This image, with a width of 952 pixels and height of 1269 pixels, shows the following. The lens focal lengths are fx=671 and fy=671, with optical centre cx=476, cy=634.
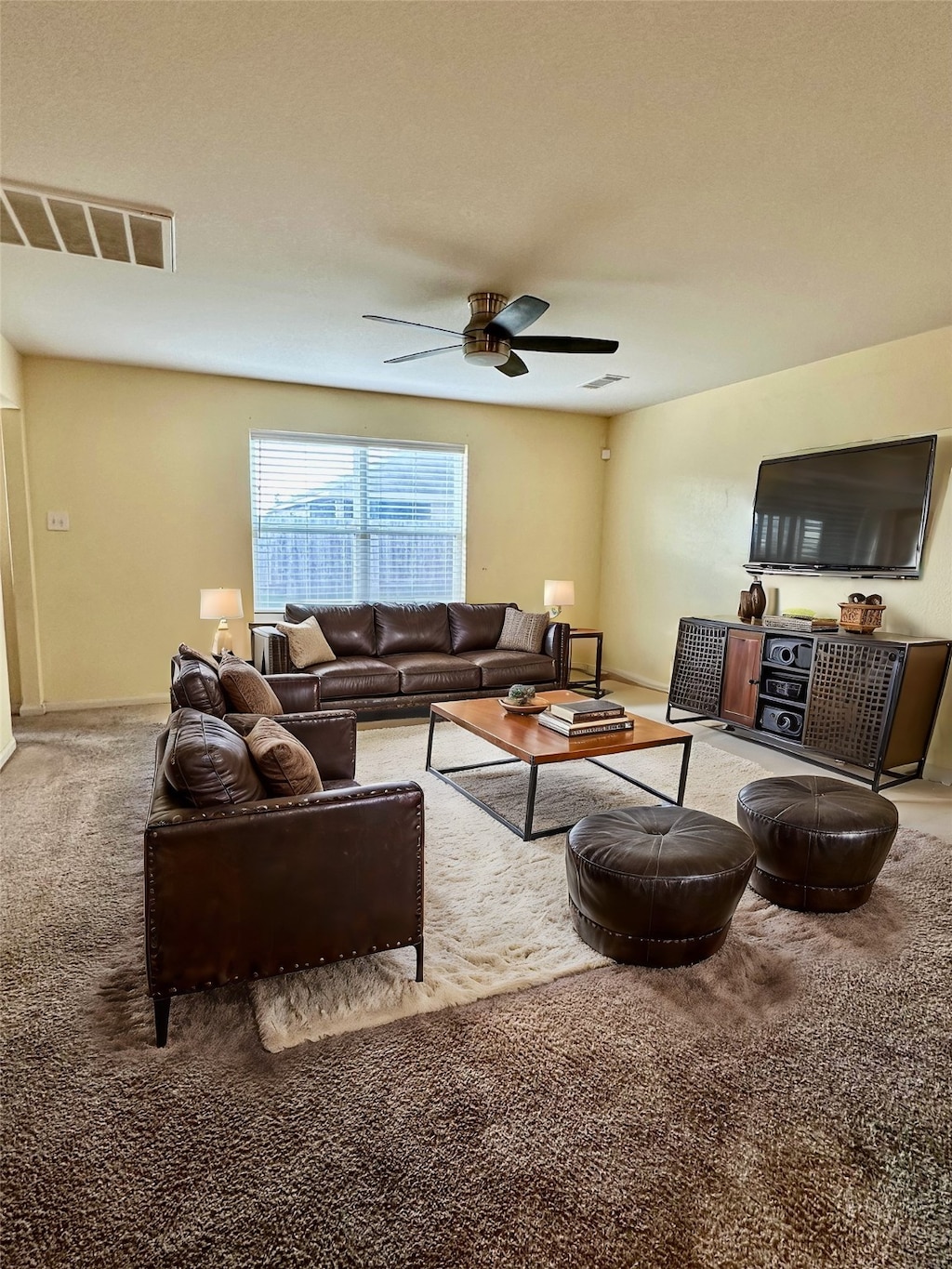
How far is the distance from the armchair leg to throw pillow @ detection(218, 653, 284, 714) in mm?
1119

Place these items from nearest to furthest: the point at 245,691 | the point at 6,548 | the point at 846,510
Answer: the point at 245,691 < the point at 846,510 < the point at 6,548

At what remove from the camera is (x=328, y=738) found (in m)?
2.84

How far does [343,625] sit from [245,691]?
2.47m

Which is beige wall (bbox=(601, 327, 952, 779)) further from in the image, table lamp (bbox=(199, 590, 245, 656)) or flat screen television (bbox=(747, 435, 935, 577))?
table lamp (bbox=(199, 590, 245, 656))

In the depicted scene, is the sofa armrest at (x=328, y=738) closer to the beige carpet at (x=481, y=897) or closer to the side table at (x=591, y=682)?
the beige carpet at (x=481, y=897)

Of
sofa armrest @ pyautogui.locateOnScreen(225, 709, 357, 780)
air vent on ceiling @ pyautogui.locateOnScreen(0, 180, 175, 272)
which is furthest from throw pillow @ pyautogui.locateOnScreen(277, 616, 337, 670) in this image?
air vent on ceiling @ pyautogui.locateOnScreen(0, 180, 175, 272)

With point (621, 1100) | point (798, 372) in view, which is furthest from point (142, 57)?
point (798, 372)

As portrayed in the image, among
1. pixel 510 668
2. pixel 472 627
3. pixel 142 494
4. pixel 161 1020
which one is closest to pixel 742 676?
pixel 510 668

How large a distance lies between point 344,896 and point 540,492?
213 inches

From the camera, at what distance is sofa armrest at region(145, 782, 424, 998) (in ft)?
5.54

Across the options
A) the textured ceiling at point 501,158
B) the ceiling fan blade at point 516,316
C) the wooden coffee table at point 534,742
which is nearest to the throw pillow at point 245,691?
the wooden coffee table at point 534,742

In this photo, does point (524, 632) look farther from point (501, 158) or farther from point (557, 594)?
point (501, 158)

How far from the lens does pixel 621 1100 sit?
63.0 inches

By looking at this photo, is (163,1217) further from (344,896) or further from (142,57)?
(142,57)
